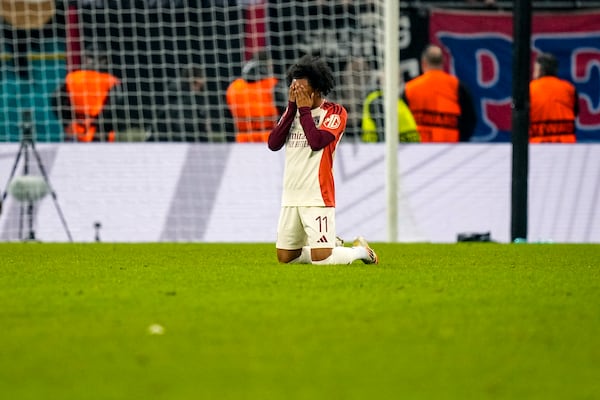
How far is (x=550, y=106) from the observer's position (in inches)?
522

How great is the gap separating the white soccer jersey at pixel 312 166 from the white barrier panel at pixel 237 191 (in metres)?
4.71

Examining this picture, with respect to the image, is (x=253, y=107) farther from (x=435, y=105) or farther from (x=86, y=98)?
(x=435, y=105)

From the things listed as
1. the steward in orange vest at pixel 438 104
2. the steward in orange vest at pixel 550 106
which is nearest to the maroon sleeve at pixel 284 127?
the steward in orange vest at pixel 438 104

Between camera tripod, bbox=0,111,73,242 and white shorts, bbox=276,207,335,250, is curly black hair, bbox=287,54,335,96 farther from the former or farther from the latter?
camera tripod, bbox=0,111,73,242

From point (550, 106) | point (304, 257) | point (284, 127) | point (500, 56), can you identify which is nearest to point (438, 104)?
point (500, 56)

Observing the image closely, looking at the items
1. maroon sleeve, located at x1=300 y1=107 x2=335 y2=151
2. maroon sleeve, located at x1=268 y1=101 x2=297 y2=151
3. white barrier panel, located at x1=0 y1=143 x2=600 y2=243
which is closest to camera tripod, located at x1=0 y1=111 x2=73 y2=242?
white barrier panel, located at x1=0 y1=143 x2=600 y2=243

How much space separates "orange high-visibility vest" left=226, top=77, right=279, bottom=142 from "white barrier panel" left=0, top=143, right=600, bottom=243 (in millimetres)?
548

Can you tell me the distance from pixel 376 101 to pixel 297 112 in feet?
17.6

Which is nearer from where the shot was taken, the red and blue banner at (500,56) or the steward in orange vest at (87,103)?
the steward in orange vest at (87,103)

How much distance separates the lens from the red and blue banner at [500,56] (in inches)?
533

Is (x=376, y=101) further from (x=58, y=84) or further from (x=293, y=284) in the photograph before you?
(x=293, y=284)

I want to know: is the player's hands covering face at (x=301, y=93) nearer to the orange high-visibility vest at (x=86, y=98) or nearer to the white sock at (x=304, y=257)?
the white sock at (x=304, y=257)

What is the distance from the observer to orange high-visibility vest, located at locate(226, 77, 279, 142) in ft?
42.7

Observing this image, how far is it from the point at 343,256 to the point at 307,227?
35cm
